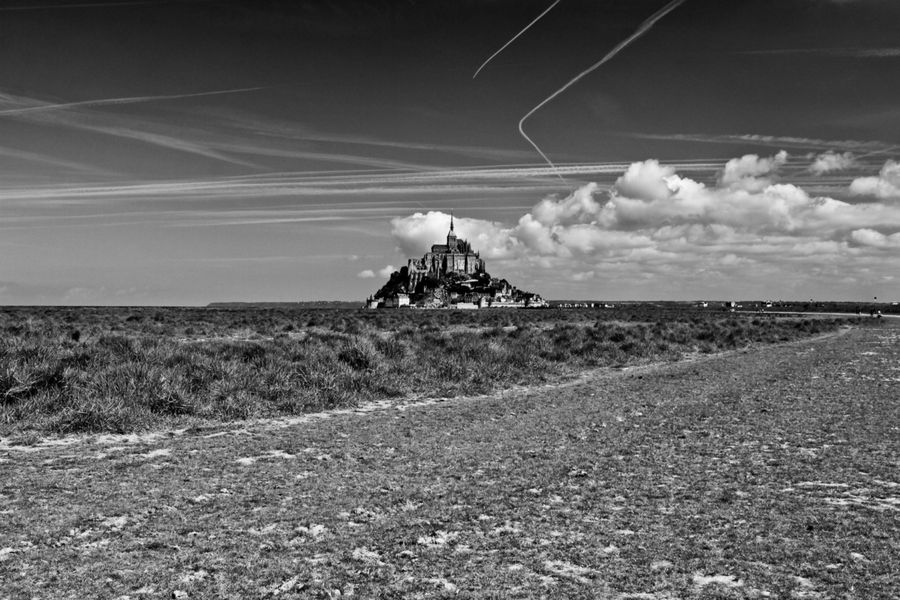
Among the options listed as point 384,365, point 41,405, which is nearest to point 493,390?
point 384,365

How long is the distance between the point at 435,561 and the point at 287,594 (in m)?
1.23

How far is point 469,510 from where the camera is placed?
6.78 metres

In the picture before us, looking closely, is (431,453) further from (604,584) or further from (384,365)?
(384,365)

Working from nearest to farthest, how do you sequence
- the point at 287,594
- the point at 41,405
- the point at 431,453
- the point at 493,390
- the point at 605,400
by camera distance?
the point at 287,594, the point at 431,453, the point at 41,405, the point at 605,400, the point at 493,390

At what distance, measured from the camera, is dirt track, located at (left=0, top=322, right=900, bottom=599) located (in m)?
4.96

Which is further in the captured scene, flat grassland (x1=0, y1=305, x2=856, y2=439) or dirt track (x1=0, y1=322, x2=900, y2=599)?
flat grassland (x1=0, y1=305, x2=856, y2=439)

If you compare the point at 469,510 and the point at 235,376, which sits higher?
the point at 235,376

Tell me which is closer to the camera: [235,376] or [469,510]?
[469,510]

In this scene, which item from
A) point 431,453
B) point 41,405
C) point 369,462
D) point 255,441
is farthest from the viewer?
point 41,405

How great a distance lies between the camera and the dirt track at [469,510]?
4.96m

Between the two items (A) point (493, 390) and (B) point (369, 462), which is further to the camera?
(A) point (493, 390)

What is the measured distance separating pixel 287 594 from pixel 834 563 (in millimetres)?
4324

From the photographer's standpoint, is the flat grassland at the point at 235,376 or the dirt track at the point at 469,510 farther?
the flat grassland at the point at 235,376

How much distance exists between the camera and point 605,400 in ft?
50.9
